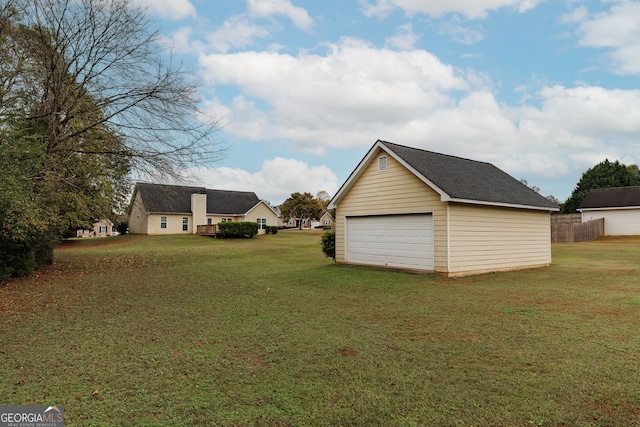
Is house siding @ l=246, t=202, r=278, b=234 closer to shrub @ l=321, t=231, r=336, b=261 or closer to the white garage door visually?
shrub @ l=321, t=231, r=336, b=261

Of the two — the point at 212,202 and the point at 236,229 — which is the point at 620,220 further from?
the point at 212,202

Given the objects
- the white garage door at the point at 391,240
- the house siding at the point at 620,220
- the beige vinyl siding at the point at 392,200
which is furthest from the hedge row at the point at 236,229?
the house siding at the point at 620,220

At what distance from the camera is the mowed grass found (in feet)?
11.4

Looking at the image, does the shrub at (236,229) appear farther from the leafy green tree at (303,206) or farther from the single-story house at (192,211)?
the leafy green tree at (303,206)

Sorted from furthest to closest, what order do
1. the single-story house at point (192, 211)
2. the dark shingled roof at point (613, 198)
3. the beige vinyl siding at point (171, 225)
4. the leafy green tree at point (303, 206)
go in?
the leafy green tree at point (303, 206)
the single-story house at point (192, 211)
the beige vinyl siding at point (171, 225)
the dark shingled roof at point (613, 198)

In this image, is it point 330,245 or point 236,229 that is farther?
point 236,229

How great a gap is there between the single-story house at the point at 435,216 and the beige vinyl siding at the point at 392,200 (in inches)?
1.3

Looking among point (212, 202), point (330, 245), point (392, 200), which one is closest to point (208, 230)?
point (212, 202)

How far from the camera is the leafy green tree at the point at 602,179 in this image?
180ft

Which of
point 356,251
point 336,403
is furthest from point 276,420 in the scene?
point 356,251

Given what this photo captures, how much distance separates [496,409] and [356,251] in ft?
39.9

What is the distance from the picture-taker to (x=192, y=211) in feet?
135

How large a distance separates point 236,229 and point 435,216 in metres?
26.4

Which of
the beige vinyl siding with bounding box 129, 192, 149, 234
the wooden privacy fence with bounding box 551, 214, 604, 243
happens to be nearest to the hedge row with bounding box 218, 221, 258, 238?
the beige vinyl siding with bounding box 129, 192, 149, 234
